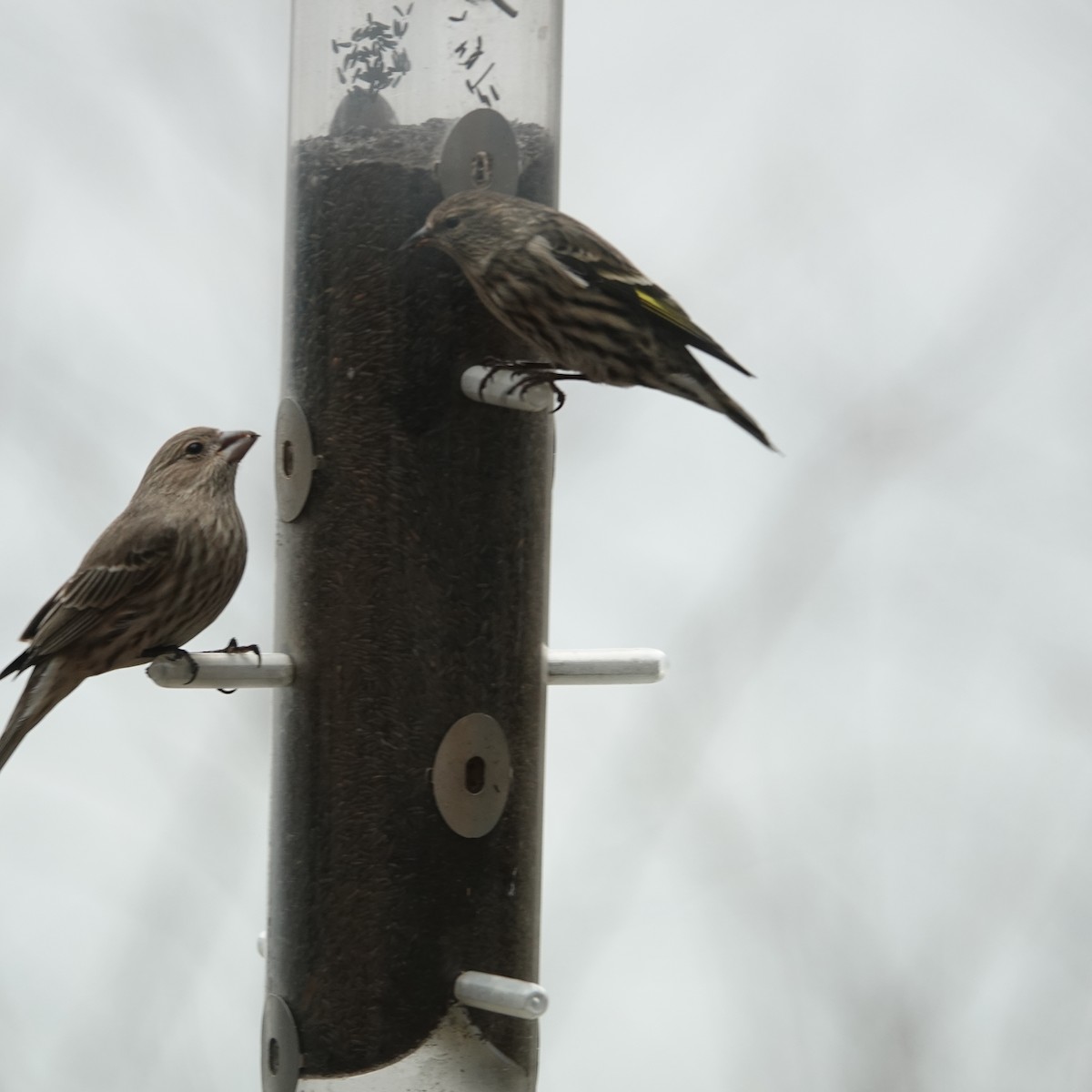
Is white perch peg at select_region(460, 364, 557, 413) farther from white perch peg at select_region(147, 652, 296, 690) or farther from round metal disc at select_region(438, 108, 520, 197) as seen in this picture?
white perch peg at select_region(147, 652, 296, 690)

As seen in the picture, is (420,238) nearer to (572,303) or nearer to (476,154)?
(476,154)

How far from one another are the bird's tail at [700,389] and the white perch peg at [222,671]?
4.44 ft

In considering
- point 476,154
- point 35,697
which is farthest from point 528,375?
point 35,697

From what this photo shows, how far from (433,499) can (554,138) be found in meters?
1.20

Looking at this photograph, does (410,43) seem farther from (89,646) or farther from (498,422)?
(89,646)

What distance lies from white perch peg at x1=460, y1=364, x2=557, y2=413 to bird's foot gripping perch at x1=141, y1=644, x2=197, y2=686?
1.08m

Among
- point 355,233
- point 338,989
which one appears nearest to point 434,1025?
point 338,989

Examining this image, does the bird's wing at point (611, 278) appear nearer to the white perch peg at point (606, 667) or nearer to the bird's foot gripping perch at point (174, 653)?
the white perch peg at point (606, 667)

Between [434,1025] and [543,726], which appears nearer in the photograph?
[434,1025]

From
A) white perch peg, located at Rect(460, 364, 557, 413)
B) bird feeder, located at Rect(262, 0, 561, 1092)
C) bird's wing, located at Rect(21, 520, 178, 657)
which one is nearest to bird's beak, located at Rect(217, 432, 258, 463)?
bird's wing, located at Rect(21, 520, 178, 657)

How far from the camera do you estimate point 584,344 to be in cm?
452

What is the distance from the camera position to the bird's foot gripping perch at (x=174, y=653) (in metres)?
4.58

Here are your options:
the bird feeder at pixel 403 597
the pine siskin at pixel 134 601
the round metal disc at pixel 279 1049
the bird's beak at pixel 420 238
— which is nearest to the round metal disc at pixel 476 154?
the bird feeder at pixel 403 597

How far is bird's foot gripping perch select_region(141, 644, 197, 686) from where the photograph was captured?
4578 mm
